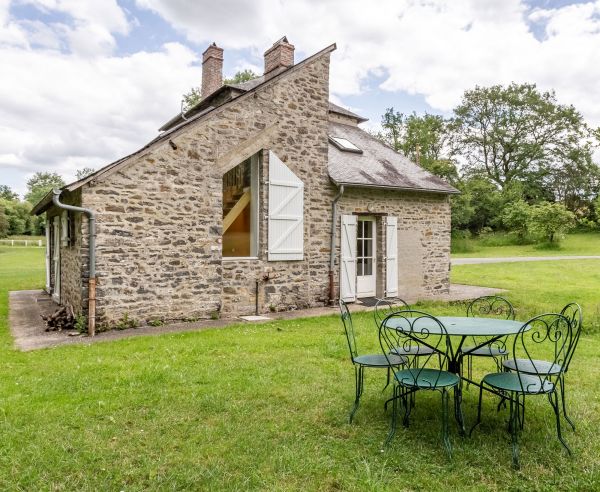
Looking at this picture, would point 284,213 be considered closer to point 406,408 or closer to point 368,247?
point 368,247

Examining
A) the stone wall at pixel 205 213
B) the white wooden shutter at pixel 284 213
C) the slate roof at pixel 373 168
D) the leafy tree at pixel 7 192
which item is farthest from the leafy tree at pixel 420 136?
the leafy tree at pixel 7 192

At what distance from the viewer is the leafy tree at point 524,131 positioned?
1455 inches

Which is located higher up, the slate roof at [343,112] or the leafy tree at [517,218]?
the slate roof at [343,112]

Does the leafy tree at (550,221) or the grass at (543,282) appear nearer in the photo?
the grass at (543,282)

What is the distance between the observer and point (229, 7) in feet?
A: 31.0

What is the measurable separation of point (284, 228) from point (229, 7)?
188 inches

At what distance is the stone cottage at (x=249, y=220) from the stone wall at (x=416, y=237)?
0.04 meters

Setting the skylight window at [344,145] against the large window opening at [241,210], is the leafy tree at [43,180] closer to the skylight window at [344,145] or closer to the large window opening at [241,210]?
the skylight window at [344,145]

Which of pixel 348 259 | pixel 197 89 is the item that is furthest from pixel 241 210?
pixel 197 89

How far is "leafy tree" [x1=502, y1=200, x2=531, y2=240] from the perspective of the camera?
30.8m

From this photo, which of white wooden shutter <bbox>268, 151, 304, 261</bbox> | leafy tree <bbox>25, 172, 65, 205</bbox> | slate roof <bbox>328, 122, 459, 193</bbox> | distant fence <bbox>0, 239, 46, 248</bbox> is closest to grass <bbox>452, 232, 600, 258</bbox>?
slate roof <bbox>328, 122, 459, 193</bbox>

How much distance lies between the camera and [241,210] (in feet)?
31.6

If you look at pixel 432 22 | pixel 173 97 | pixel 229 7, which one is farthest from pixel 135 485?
pixel 173 97

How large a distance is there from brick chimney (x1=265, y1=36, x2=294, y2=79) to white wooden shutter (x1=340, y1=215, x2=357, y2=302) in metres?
5.10
